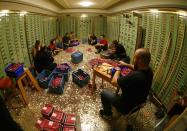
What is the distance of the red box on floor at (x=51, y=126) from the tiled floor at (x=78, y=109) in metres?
0.29

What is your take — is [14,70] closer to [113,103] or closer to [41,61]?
[41,61]

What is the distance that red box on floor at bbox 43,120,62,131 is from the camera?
8.56ft

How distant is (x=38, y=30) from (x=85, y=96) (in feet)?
13.4

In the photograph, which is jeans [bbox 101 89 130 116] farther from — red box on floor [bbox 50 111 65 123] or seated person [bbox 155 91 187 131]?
red box on floor [bbox 50 111 65 123]

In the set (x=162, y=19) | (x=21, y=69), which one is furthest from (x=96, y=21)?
(x=21, y=69)

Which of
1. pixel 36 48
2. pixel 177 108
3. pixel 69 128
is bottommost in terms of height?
pixel 69 128

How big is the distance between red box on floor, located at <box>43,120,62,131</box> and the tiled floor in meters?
0.29

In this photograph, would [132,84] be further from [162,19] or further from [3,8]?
[3,8]

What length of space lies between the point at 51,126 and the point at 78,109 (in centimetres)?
85

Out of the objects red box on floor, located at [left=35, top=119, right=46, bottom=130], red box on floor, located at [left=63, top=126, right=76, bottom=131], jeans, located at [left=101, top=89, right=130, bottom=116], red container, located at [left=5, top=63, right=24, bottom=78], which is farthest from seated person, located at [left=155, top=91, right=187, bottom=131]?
red container, located at [left=5, top=63, right=24, bottom=78]

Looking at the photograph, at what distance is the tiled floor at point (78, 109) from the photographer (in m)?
2.89

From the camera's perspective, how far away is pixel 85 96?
3871 millimetres

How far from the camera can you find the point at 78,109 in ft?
11.0

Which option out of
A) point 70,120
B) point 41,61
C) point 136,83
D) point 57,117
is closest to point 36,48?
point 41,61
